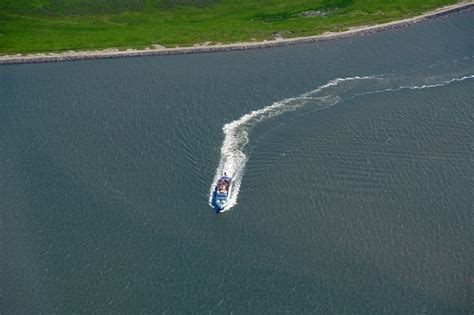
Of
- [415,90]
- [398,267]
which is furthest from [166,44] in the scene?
[398,267]

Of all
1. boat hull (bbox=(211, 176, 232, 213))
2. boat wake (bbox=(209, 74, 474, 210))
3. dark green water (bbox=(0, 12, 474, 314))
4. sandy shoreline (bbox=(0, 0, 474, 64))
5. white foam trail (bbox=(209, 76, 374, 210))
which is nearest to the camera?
dark green water (bbox=(0, 12, 474, 314))

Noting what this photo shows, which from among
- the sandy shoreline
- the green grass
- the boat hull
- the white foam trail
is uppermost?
the green grass

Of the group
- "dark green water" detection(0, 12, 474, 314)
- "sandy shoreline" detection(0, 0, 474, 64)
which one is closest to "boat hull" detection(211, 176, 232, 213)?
"dark green water" detection(0, 12, 474, 314)

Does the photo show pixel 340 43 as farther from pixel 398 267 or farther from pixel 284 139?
pixel 398 267

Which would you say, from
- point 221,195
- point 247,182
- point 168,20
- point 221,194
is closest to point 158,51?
point 168,20

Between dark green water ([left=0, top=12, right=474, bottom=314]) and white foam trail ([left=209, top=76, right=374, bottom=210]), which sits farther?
white foam trail ([left=209, top=76, right=374, bottom=210])

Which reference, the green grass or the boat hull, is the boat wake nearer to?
the boat hull
